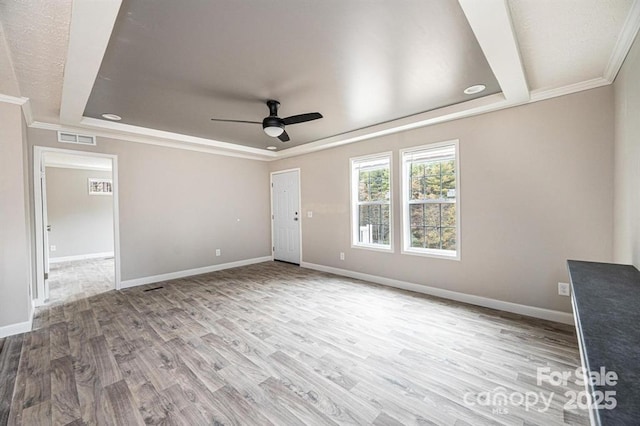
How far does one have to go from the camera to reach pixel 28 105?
9.66 ft

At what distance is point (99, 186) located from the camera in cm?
719

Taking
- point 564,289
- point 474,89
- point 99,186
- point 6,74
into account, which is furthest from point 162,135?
point 564,289

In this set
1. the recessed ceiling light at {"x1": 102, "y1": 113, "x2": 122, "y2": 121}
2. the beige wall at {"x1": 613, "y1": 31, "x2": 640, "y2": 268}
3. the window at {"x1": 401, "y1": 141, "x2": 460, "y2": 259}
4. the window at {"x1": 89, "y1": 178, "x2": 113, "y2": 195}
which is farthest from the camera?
the window at {"x1": 89, "y1": 178, "x2": 113, "y2": 195}

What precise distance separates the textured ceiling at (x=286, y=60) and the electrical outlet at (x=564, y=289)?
221cm

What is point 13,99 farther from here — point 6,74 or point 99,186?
point 99,186

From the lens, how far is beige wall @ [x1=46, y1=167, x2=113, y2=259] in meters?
6.48

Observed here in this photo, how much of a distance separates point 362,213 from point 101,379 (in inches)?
152

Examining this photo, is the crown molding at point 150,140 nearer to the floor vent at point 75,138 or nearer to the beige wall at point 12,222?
the floor vent at point 75,138

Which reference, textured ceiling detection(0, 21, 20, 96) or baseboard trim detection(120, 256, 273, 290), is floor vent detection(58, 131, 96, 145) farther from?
baseboard trim detection(120, 256, 273, 290)

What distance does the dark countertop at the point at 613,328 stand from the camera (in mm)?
631

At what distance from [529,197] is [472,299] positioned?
Answer: 4.62ft

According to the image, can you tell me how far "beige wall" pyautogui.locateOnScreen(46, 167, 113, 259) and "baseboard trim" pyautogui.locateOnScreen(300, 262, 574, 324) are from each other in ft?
22.2

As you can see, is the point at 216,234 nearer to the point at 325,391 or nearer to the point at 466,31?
the point at 325,391

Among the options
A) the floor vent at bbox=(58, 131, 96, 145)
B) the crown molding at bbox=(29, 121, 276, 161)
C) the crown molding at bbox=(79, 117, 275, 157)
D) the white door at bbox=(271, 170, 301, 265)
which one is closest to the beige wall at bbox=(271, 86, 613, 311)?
the white door at bbox=(271, 170, 301, 265)
